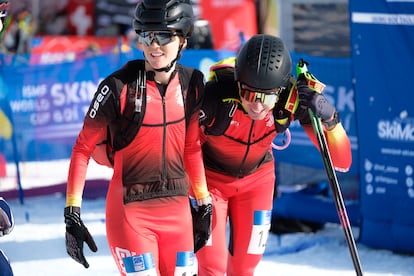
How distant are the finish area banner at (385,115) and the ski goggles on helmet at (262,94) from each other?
2775mm

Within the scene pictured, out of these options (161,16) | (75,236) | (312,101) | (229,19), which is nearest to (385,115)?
(312,101)

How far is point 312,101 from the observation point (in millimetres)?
5039

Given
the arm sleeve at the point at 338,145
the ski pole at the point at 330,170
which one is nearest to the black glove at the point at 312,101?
the ski pole at the point at 330,170

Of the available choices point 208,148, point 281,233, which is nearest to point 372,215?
point 281,233

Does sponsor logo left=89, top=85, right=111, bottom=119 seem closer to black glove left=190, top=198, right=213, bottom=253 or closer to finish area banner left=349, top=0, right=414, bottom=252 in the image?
black glove left=190, top=198, right=213, bottom=253

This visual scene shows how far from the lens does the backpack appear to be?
186 inches

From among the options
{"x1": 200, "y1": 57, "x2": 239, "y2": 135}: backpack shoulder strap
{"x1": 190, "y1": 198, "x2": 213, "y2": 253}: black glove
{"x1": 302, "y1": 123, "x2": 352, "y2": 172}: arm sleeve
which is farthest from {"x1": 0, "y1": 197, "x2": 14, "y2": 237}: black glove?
{"x1": 302, "y1": 123, "x2": 352, "y2": 172}: arm sleeve

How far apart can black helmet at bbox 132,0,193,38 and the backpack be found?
224mm

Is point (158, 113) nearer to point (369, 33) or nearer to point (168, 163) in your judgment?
point (168, 163)

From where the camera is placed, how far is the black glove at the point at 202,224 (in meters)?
5.13

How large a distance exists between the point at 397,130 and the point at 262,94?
9.62 feet

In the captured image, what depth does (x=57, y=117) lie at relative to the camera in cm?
997

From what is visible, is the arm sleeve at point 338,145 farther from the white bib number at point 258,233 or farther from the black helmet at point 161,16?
the black helmet at point 161,16

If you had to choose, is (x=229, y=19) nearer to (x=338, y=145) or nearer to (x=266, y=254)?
(x=266, y=254)
